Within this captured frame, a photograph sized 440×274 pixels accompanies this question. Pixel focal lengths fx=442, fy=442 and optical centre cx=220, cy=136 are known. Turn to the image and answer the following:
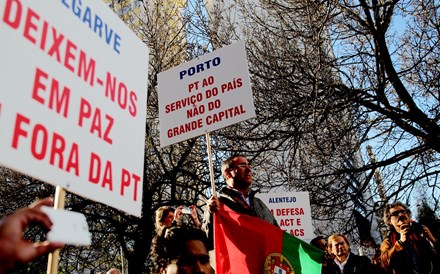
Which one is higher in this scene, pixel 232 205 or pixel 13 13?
pixel 13 13

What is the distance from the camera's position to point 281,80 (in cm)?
776

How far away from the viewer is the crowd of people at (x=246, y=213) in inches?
83.8

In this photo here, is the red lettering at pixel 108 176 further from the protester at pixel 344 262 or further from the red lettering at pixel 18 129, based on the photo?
the protester at pixel 344 262

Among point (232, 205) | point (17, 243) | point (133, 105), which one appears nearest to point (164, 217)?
point (232, 205)

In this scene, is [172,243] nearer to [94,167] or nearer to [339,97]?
[94,167]

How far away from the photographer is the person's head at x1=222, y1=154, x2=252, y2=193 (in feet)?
12.4

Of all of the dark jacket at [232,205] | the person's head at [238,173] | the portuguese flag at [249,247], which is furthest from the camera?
the person's head at [238,173]

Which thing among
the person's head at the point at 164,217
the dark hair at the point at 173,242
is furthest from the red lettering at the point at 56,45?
the person's head at the point at 164,217

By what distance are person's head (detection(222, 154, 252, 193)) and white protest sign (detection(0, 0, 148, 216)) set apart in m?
1.67

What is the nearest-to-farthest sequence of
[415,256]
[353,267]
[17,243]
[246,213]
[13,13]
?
[17,243] → [13,13] → [246,213] → [415,256] → [353,267]

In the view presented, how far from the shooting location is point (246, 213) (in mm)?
3619

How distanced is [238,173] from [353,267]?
5.50 ft

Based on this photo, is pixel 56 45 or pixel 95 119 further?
pixel 95 119

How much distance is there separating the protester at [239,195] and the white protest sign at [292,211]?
6.23ft
